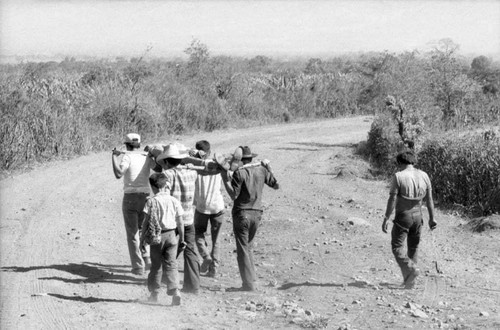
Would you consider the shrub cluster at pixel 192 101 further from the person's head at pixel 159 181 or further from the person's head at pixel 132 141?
the person's head at pixel 159 181

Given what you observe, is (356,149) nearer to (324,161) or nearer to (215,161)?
(324,161)

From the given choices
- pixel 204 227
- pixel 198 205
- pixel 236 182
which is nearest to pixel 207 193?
pixel 198 205

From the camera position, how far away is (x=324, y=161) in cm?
2131

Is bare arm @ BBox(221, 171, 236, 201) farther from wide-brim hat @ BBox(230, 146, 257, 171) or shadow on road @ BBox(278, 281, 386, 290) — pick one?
shadow on road @ BBox(278, 281, 386, 290)

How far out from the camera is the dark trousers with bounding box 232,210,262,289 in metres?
9.79

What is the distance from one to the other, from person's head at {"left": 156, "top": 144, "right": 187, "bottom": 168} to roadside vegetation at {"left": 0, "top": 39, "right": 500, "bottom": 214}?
808cm

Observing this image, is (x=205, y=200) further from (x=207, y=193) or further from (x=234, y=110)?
(x=234, y=110)

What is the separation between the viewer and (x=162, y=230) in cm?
895

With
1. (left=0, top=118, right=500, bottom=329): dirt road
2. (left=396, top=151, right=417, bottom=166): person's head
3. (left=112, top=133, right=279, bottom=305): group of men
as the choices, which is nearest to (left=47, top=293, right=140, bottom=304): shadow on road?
(left=0, top=118, right=500, bottom=329): dirt road

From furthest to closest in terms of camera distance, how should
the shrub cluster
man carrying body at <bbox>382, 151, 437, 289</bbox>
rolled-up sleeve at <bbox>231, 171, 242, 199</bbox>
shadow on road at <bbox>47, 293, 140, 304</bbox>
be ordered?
the shrub cluster, man carrying body at <bbox>382, 151, 437, 289</bbox>, rolled-up sleeve at <bbox>231, 171, 242, 199</bbox>, shadow on road at <bbox>47, 293, 140, 304</bbox>

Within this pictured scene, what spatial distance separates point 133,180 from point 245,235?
63.0 inches

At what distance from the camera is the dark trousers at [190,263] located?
9383 millimetres

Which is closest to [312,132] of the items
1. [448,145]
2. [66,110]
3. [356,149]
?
[356,149]

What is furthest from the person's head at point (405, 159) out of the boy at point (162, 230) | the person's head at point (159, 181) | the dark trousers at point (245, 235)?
the person's head at point (159, 181)
